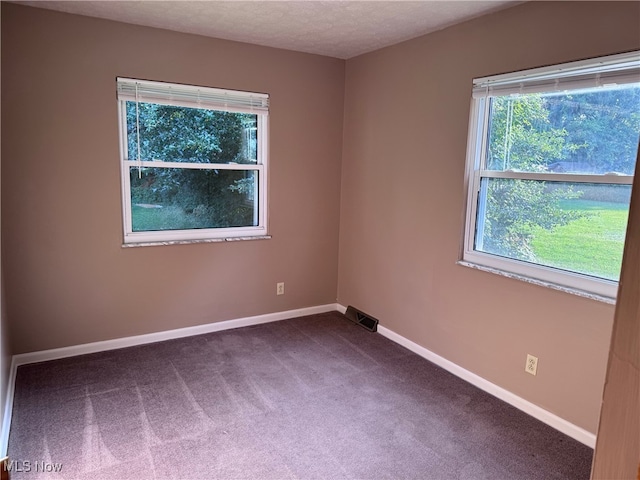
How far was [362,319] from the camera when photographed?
3.88m

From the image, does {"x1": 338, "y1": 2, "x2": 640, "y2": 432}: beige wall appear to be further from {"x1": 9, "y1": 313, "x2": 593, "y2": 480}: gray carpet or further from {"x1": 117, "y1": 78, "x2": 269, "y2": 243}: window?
{"x1": 117, "y1": 78, "x2": 269, "y2": 243}: window

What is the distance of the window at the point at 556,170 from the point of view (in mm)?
2150

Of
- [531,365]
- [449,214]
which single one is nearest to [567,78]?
[449,214]

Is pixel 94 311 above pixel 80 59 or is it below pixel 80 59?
below

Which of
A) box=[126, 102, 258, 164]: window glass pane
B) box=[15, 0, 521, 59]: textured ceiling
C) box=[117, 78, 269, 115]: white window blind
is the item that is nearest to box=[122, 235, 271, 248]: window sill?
box=[126, 102, 258, 164]: window glass pane

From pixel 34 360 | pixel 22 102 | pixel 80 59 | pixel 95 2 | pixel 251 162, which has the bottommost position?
pixel 34 360

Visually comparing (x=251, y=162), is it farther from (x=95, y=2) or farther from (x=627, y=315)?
(x=627, y=315)

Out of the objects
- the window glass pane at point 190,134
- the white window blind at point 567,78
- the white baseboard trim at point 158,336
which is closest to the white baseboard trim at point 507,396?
the white baseboard trim at point 158,336

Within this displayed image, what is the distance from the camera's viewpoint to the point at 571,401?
237 cm

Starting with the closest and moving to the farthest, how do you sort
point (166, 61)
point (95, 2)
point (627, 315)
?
point (627, 315) < point (95, 2) < point (166, 61)

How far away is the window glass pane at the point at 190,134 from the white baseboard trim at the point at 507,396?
6.49 feet

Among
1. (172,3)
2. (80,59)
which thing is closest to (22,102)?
(80,59)

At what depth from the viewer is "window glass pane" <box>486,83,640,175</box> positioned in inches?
83.7

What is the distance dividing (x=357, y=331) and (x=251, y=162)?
65.8 inches
